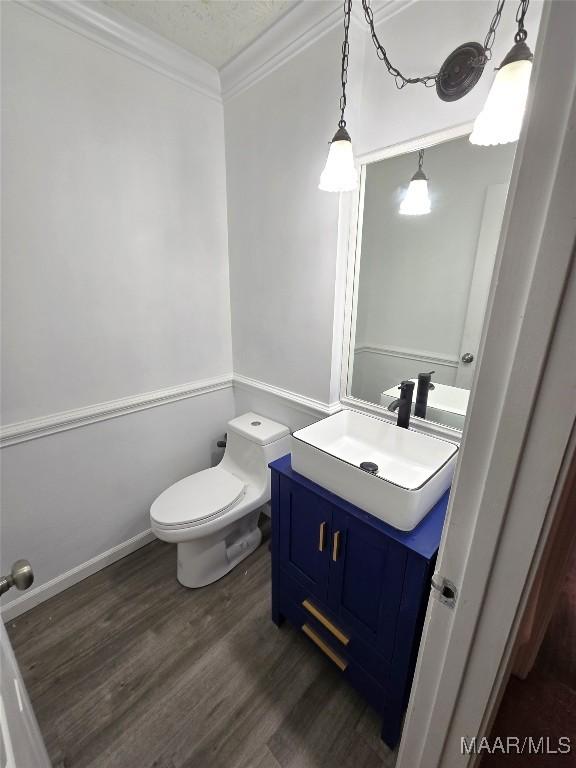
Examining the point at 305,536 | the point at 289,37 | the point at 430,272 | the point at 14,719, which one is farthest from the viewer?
the point at 430,272

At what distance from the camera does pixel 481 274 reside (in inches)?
47.0

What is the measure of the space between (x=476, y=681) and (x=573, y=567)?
107 centimetres

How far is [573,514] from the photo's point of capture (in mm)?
625

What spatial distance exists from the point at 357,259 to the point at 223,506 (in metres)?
1.29

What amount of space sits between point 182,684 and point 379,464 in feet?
3.65

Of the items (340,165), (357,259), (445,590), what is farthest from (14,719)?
(357,259)

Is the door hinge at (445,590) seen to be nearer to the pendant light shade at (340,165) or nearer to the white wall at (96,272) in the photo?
the pendant light shade at (340,165)

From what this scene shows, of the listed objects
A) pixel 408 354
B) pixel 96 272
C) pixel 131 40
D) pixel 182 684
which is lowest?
pixel 182 684

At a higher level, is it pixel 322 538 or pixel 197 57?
pixel 197 57

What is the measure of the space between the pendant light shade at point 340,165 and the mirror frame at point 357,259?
8.7 inches

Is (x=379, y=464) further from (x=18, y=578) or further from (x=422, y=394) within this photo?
(x=18, y=578)

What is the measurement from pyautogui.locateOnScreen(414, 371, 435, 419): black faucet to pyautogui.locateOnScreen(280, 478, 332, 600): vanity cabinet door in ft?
1.85

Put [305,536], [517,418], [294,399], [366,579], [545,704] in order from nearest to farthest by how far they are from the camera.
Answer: [517,418] < [545,704] < [366,579] < [305,536] < [294,399]
